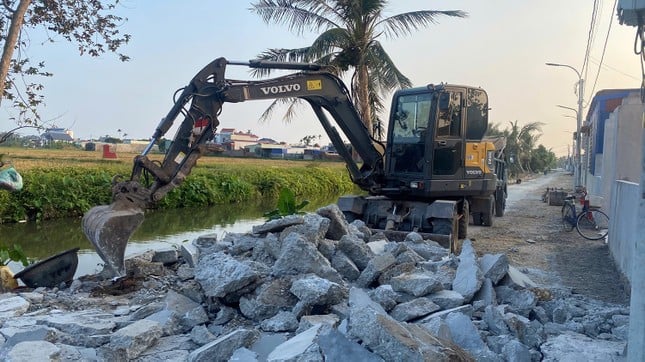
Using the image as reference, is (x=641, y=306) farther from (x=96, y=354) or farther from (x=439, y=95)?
(x=439, y=95)

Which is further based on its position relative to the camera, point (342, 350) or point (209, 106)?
point (209, 106)

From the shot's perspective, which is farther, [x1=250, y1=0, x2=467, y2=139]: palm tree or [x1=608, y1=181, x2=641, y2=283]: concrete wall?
[x1=250, y1=0, x2=467, y2=139]: palm tree

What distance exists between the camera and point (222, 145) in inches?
331

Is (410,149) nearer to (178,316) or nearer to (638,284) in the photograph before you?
(178,316)

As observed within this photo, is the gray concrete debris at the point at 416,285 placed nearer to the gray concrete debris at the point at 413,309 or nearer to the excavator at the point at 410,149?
the gray concrete debris at the point at 413,309

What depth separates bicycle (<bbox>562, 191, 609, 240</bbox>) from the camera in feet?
43.7

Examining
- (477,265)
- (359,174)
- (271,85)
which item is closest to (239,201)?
(359,174)

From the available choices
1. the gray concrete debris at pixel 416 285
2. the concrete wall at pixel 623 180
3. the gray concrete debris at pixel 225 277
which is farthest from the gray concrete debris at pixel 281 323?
the concrete wall at pixel 623 180

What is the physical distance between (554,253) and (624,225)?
2199 mm

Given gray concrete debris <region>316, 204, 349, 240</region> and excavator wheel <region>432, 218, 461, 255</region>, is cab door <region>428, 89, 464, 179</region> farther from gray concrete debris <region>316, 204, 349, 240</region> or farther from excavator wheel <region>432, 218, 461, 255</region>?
gray concrete debris <region>316, 204, 349, 240</region>

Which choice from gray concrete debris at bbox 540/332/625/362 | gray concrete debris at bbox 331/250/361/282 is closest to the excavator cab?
gray concrete debris at bbox 331/250/361/282

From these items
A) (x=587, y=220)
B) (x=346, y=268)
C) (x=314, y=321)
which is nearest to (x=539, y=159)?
(x=587, y=220)

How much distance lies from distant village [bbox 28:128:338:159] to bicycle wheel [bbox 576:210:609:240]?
604cm

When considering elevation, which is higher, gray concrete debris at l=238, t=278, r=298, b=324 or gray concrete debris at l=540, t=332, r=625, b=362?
gray concrete debris at l=238, t=278, r=298, b=324
